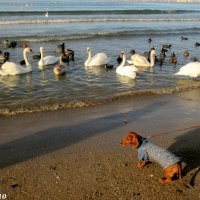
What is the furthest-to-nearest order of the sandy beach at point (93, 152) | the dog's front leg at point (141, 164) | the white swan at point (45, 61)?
1. the white swan at point (45, 61)
2. the dog's front leg at point (141, 164)
3. the sandy beach at point (93, 152)

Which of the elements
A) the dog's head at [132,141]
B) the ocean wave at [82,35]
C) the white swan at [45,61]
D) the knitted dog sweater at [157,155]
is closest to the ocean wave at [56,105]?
the dog's head at [132,141]

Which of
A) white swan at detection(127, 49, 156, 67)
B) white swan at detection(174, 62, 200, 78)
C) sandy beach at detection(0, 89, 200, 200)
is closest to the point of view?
sandy beach at detection(0, 89, 200, 200)

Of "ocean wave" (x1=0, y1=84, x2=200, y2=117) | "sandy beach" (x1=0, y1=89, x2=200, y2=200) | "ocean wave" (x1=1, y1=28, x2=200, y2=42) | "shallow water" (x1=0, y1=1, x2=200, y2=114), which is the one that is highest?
"ocean wave" (x1=1, y1=28, x2=200, y2=42)

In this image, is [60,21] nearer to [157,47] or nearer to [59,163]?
[157,47]

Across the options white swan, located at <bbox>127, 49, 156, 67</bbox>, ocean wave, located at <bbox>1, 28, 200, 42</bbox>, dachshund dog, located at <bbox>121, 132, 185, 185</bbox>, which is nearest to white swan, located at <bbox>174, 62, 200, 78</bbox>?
white swan, located at <bbox>127, 49, 156, 67</bbox>

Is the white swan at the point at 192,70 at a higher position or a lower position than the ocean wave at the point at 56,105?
higher

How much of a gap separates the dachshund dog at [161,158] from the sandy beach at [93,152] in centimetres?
18

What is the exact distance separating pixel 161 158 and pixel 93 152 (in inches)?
69.9

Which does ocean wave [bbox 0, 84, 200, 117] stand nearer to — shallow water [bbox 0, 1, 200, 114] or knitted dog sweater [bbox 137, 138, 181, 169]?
shallow water [bbox 0, 1, 200, 114]

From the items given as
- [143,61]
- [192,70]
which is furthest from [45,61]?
[192,70]

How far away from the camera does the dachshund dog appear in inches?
277

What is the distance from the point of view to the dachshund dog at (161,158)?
23.1ft

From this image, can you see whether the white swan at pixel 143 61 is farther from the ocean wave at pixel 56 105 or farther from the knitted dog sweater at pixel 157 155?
the knitted dog sweater at pixel 157 155

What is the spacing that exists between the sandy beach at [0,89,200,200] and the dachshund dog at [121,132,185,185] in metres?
0.18
